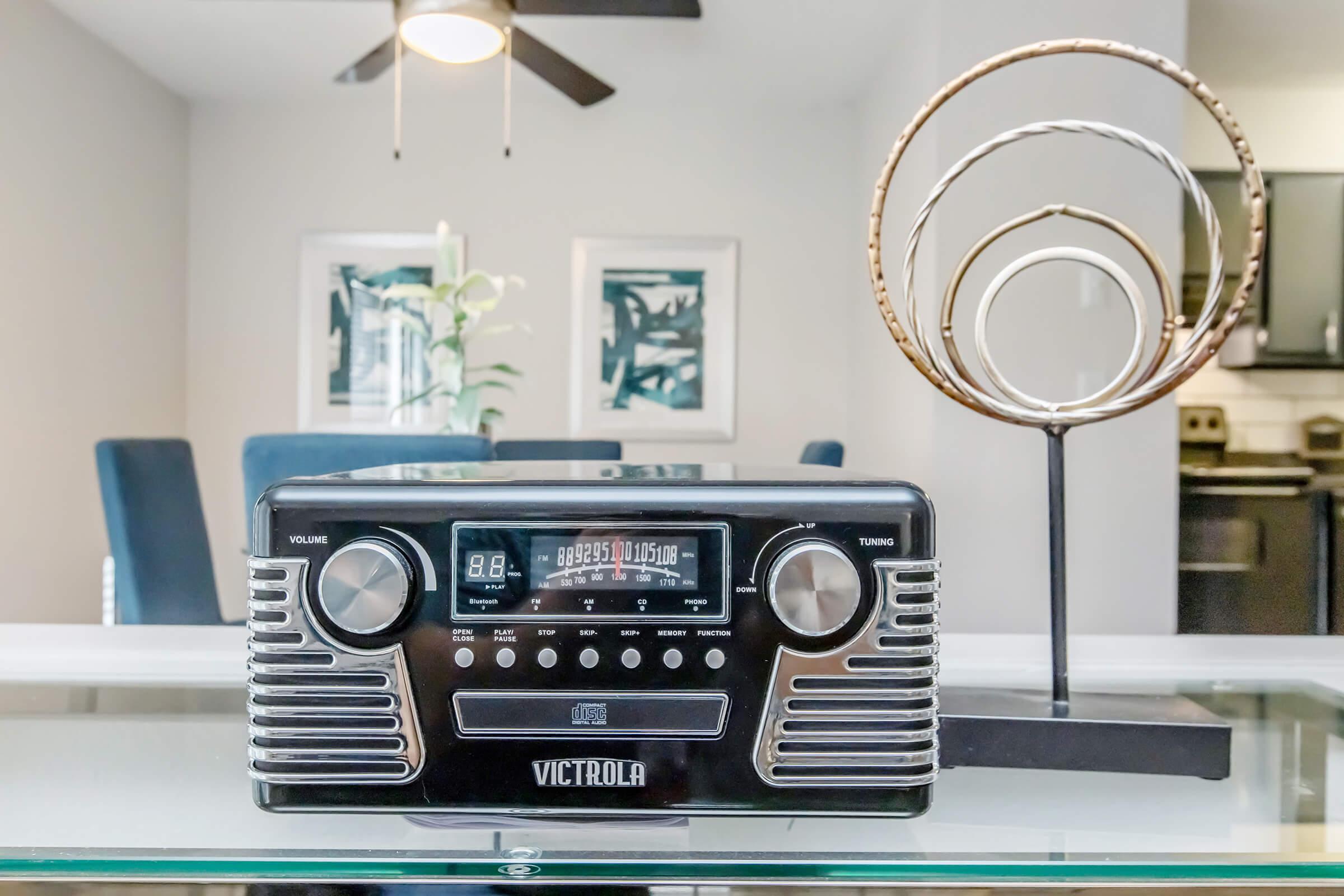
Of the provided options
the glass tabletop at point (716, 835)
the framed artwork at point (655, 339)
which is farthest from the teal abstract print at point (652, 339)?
the glass tabletop at point (716, 835)

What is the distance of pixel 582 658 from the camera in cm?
35

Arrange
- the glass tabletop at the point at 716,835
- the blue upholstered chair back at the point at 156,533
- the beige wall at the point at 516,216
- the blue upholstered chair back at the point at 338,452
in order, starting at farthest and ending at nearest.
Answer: the beige wall at the point at 516,216
the blue upholstered chair back at the point at 156,533
the blue upholstered chair back at the point at 338,452
the glass tabletop at the point at 716,835

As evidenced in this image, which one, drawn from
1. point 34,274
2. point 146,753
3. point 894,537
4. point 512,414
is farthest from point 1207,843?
point 512,414

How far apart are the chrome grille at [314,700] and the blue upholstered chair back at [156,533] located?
6.26 ft

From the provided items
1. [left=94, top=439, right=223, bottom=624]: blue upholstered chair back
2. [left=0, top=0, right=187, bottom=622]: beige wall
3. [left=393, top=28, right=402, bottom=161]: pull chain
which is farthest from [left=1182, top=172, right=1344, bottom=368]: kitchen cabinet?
[left=0, top=0, right=187, bottom=622]: beige wall

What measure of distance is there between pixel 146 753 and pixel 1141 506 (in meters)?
2.64

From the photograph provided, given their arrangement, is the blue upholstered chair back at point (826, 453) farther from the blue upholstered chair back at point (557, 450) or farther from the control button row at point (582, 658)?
the control button row at point (582, 658)

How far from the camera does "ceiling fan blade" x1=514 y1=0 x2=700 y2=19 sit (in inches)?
87.8

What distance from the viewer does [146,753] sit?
460 mm

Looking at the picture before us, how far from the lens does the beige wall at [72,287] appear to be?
2.90m

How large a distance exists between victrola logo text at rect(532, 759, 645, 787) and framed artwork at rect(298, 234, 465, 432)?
380 cm

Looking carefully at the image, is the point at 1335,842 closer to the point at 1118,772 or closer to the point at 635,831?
the point at 1118,772

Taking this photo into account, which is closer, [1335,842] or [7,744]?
[1335,842]

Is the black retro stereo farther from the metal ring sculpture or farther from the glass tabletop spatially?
the metal ring sculpture
